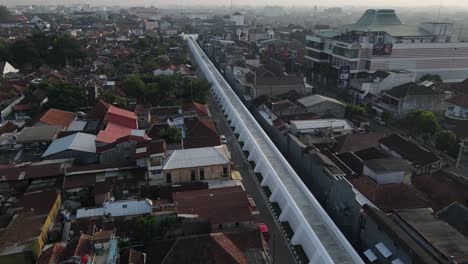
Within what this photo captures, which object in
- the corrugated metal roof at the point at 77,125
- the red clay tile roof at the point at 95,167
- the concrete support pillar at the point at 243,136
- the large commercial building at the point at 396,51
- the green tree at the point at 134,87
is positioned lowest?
the concrete support pillar at the point at 243,136

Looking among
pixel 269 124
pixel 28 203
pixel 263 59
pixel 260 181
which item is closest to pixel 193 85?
Result: pixel 269 124

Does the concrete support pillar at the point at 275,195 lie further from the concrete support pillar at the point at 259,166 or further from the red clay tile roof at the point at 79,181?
the red clay tile roof at the point at 79,181

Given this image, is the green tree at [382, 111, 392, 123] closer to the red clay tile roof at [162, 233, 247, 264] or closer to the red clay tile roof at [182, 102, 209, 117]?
the red clay tile roof at [182, 102, 209, 117]

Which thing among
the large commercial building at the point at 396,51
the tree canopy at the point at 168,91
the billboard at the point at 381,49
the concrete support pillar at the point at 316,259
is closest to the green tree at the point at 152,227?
the concrete support pillar at the point at 316,259

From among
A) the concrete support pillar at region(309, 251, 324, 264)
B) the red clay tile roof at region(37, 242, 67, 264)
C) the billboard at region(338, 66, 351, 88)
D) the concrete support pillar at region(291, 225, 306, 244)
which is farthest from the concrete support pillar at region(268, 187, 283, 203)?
the billboard at region(338, 66, 351, 88)

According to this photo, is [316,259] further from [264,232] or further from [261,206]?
[261,206]

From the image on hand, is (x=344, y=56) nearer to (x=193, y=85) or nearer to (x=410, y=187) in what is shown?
(x=193, y=85)
